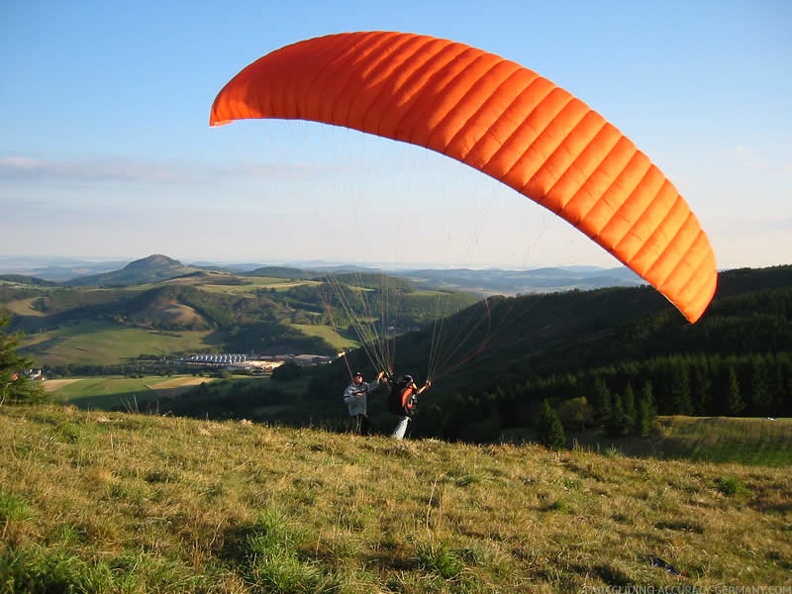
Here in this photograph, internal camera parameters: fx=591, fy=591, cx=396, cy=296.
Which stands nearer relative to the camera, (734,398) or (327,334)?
(734,398)

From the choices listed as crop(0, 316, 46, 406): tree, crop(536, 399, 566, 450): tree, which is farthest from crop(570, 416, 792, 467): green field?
crop(0, 316, 46, 406): tree

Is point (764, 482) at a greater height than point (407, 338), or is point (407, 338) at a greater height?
point (764, 482)

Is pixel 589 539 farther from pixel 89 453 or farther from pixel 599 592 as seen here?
pixel 89 453

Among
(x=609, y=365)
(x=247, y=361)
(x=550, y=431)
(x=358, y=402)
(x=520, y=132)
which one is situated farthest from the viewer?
(x=247, y=361)

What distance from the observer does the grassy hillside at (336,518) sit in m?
3.68

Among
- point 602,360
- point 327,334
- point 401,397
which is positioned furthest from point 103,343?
point 401,397

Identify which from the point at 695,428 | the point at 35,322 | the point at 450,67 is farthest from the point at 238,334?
the point at 450,67

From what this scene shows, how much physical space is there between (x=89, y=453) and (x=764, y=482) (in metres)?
9.50

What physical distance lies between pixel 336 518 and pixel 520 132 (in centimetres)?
571

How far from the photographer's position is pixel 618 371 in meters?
49.1

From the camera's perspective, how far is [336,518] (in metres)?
5.07

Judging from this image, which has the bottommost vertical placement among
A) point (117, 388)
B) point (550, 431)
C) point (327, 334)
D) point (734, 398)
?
point (117, 388)

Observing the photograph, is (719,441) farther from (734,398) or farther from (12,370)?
(12,370)

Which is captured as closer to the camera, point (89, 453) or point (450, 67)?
point (89, 453)
